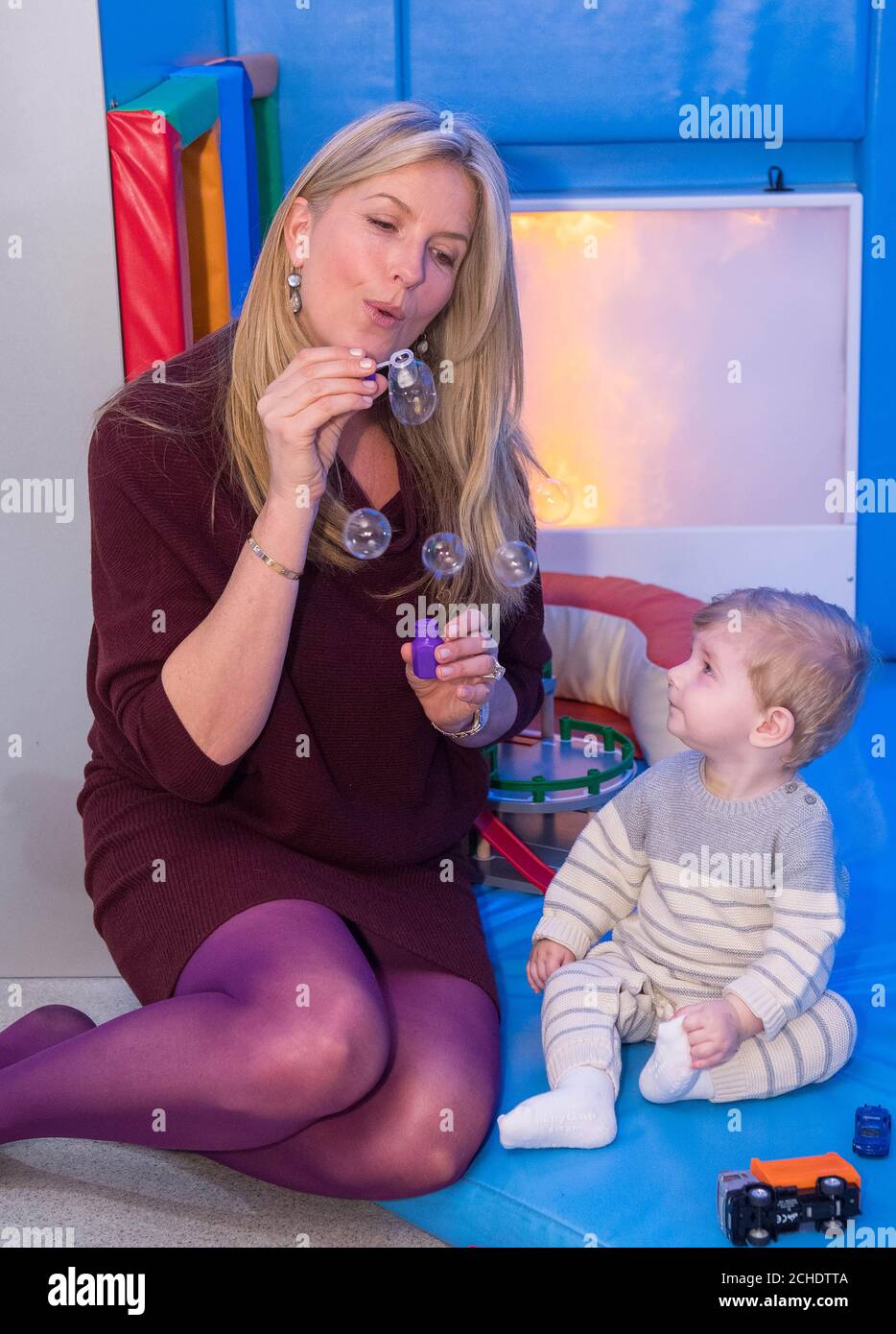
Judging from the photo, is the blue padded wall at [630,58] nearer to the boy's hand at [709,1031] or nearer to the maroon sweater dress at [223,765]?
the maroon sweater dress at [223,765]

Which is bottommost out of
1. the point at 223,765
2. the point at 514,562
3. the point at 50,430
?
the point at 223,765

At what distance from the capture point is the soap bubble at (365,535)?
1475mm

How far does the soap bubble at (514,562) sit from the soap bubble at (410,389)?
0.17 metres

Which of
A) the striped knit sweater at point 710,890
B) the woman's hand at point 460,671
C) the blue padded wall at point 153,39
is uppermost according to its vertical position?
the blue padded wall at point 153,39

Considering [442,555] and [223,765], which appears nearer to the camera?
[223,765]

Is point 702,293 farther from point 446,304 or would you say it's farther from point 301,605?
point 301,605

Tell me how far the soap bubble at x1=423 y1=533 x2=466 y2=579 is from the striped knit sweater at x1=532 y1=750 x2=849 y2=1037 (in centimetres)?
31

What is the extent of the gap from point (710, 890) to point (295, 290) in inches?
29.8

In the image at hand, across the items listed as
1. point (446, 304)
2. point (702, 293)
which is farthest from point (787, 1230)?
point (702, 293)

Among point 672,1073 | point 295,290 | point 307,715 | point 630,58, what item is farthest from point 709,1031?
point 630,58

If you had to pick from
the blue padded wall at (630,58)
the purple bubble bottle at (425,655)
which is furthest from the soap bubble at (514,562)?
the blue padded wall at (630,58)

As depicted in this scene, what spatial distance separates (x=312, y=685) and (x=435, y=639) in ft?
0.53

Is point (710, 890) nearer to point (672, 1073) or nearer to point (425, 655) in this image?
point (672, 1073)

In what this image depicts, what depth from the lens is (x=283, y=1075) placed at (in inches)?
50.2
